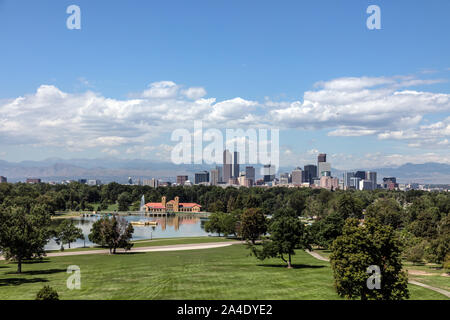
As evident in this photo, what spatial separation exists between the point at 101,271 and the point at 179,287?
12.7 meters

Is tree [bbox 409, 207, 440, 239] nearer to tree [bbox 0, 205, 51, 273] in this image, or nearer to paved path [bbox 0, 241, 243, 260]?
paved path [bbox 0, 241, 243, 260]

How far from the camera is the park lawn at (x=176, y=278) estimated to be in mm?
32719

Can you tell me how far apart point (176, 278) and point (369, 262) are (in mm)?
18716

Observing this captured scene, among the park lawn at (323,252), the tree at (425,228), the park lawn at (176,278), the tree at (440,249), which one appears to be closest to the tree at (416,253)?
the tree at (440,249)

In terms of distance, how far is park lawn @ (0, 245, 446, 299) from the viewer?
107 feet

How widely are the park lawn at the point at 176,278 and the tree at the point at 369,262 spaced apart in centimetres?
341

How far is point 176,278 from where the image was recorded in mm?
39594

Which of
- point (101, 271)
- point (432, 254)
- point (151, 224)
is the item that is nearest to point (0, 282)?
point (101, 271)

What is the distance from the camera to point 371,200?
597ft

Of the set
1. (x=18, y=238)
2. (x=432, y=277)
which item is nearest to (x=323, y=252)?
(x=432, y=277)
